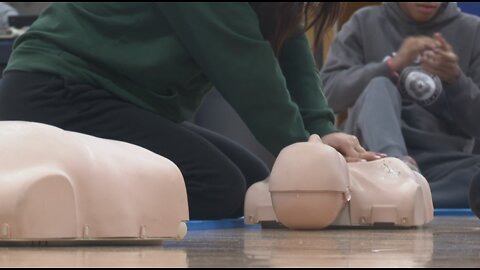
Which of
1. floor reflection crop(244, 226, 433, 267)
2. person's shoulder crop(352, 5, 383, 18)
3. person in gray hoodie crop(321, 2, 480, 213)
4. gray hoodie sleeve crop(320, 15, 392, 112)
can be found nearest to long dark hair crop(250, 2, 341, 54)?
floor reflection crop(244, 226, 433, 267)

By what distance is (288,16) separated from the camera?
190 cm

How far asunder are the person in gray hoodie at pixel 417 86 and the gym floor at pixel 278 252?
4.21 feet

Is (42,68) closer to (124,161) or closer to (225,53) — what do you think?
(225,53)

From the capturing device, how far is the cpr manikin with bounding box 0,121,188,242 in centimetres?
123

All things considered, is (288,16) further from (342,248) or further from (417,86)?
(417,86)

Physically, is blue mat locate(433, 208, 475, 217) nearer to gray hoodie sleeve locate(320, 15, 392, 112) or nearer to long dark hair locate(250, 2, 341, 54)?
gray hoodie sleeve locate(320, 15, 392, 112)

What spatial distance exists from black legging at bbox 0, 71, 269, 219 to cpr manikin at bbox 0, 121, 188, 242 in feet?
1.73

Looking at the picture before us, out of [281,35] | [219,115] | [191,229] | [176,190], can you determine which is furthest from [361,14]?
[176,190]

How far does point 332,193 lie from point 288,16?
352mm

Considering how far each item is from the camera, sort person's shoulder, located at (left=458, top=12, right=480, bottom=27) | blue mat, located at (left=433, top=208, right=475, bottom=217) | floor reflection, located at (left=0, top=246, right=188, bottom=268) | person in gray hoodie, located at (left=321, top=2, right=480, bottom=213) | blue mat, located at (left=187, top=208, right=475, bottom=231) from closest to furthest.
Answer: floor reflection, located at (left=0, top=246, right=188, bottom=268) < blue mat, located at (left=187, top=208, right=475, bottom=231) < blue mat, located at (left=433, top=208, right=475, bottom=217) < person in gray hoodie, located at (left=321, top=2, right=480, bottom=213) < person's shoulder, located at (left=458, top=12, right=480, bottom=27)

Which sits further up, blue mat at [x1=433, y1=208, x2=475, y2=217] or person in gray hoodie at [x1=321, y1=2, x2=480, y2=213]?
person in gray hoodie at [x1=321, y1=2, x2=480, y2=213]

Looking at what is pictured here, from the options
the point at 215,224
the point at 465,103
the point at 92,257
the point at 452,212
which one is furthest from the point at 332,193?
the point at 465,103

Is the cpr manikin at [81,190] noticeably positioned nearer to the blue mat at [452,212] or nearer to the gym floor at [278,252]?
the gym floor at [278,252]

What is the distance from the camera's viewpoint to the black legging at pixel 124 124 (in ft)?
6.13
